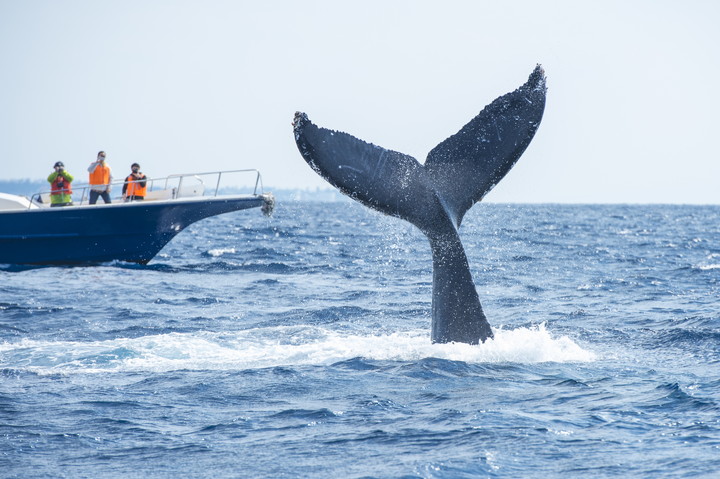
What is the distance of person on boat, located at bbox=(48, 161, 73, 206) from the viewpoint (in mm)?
19641

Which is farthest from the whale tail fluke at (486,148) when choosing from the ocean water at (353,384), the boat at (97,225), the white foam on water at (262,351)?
the boat at (97,225)

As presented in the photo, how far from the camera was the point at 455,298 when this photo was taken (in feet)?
27.0

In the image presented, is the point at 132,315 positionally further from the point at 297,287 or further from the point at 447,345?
the point at 447,345

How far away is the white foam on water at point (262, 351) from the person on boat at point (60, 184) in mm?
9689

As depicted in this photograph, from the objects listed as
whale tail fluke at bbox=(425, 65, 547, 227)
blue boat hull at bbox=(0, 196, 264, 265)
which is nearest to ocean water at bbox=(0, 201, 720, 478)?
whale tail fluke at bbox=(425, 65, 547, 227)

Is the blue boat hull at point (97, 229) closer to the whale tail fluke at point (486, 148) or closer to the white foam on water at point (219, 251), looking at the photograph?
the white foam on water at point (219, 251)

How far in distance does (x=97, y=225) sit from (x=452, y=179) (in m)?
13.2

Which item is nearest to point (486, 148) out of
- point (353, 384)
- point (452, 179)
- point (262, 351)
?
point (452, 179)

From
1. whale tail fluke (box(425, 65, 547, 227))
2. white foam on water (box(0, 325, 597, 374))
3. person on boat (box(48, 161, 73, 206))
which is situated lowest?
white foam on water (box(0, 325, 597, 374))

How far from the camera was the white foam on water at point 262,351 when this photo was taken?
349 inches

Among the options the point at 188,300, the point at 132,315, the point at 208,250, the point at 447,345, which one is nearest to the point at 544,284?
the point at 188,300

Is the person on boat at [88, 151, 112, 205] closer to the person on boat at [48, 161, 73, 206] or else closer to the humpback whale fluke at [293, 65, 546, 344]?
the person on boat at [48, 161, 73, 206]

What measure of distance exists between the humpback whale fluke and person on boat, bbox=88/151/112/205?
41.8ft

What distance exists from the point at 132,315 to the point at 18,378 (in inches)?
171
